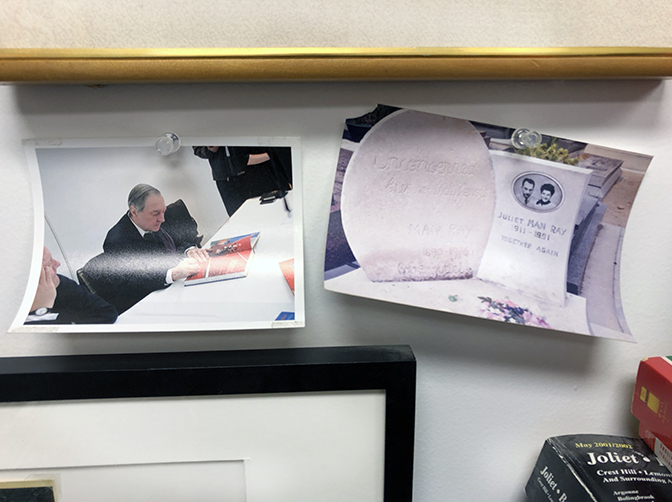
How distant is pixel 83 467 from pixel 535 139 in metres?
0.49

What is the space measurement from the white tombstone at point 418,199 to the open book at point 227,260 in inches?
3.6

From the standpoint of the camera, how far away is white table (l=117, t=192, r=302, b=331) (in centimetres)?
38

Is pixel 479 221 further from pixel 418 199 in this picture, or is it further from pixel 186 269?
pixel 186 269

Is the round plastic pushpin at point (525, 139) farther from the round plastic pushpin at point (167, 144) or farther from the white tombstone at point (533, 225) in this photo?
the round plastic pushpin at point (167, 144)

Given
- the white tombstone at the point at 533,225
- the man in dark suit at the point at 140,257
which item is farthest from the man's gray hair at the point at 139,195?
the white tombstone at the point at 533,225

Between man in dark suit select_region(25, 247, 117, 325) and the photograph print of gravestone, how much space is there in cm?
21

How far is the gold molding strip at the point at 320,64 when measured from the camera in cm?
33

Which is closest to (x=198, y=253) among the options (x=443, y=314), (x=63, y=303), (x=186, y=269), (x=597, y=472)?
(x=186, y=269)

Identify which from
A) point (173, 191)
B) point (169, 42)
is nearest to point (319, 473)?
point (173, 191)

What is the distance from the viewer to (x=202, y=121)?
38cm

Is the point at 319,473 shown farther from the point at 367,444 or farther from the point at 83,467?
the point at 83,467

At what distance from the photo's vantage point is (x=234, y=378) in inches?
14.5

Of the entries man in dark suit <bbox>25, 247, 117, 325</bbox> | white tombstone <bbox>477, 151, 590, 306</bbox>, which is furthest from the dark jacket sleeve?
white tombstone <bbox>477, 151, 590, 306</bbox>

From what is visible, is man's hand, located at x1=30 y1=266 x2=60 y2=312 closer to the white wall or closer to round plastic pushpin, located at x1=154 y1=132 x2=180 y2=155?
the white wall
